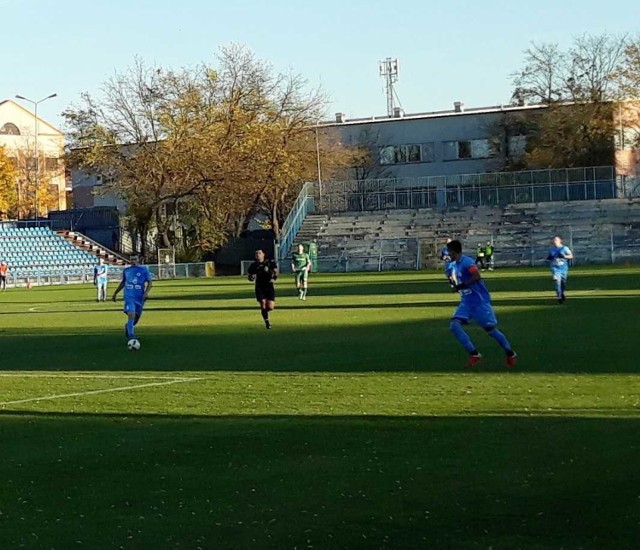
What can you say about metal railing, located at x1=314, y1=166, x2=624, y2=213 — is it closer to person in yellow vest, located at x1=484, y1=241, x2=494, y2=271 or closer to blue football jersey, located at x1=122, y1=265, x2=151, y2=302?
person in yellow vest, located at x1=484, y1=241, x2=494, y2=271

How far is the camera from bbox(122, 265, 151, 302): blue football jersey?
23.2 meters

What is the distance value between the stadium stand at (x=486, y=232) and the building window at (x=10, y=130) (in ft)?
197

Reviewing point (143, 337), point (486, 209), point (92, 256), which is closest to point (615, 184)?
point (486, 209)

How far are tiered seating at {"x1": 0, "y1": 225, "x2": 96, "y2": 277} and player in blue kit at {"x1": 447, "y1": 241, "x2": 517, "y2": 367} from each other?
57.1 m

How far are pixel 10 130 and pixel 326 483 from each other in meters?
127

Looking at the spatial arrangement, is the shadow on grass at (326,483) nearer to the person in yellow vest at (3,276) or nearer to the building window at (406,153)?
the person in yellow vest at (3,276)

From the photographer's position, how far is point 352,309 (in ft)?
111

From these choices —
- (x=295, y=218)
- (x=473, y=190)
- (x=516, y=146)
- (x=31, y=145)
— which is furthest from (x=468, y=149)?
(x=31, y=145)

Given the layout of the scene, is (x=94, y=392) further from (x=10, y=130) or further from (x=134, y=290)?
(x=10, y=130)

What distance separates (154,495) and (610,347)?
39.4ft

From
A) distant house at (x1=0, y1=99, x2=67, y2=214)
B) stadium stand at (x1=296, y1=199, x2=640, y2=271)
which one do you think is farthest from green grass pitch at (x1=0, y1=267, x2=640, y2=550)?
distant house at (x1=0, y1=99, x2=67, y2=214)

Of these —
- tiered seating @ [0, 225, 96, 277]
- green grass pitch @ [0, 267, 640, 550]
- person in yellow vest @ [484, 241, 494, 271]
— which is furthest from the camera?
tiered seating @ [0, 225, 96, 277]

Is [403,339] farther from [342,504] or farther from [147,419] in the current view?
[342,504]

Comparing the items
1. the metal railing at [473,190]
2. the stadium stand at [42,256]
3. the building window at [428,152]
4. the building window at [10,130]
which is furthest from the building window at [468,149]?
the building window at [10,130]
